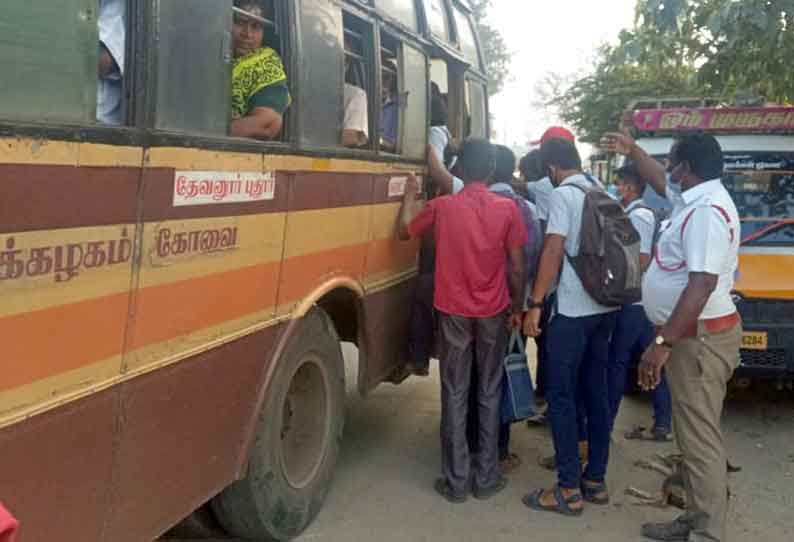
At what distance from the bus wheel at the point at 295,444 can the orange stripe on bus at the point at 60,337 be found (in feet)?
3.83

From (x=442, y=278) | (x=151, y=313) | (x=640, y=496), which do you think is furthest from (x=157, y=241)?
(x=640, y=496)

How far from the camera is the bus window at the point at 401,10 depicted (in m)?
4.52

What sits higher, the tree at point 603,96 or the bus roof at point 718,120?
the tree at point 603,96

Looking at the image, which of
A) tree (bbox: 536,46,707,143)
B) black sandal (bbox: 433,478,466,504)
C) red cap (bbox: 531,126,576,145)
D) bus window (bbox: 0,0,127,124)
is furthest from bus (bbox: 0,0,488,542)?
tree (bbox: 536,46,707,143)

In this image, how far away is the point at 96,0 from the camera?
2.22 metres

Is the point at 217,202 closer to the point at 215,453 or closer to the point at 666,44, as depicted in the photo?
the point at 215,453

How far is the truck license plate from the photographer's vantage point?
19.1 feet

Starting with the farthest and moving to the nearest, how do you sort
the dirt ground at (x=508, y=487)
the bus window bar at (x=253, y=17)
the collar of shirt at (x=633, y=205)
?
the collar of shirt at (x=633, y=205)
the dirt ground at (x=508, y=487)
the bus window bar at (x=253, y=17)

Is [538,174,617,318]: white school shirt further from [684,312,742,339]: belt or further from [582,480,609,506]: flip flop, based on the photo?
[582,480,609,506]: flip flop

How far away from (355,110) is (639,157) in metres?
1.79

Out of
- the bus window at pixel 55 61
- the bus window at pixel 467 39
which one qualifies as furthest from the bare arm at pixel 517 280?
the bus window at pixel 467 39

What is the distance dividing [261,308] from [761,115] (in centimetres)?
504

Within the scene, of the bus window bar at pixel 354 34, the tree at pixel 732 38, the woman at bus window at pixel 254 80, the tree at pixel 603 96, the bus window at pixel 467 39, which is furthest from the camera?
the tree at pixel 603 96

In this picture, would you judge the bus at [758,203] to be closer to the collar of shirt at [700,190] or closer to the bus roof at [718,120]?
the bus roof at [718,120]
